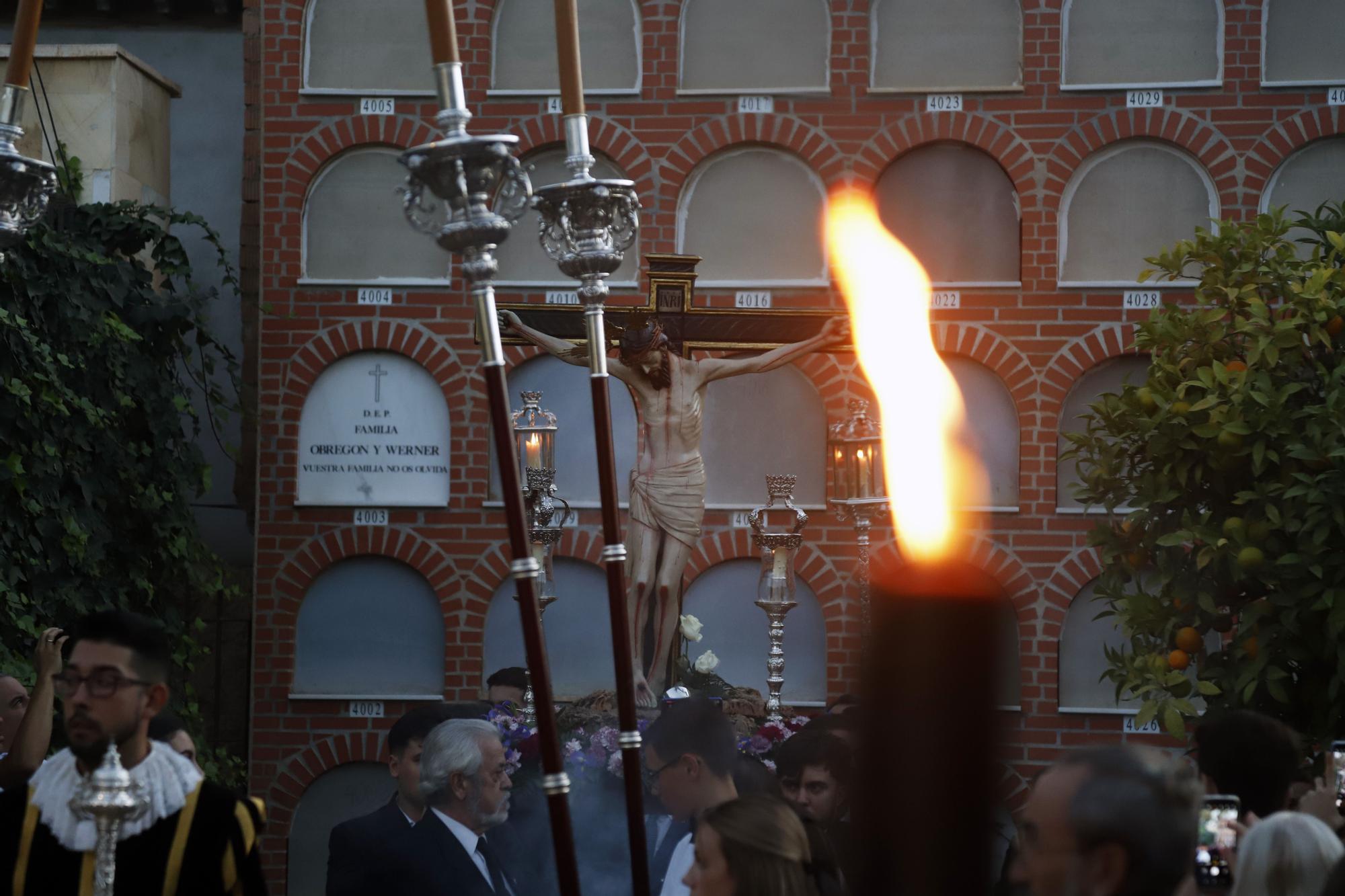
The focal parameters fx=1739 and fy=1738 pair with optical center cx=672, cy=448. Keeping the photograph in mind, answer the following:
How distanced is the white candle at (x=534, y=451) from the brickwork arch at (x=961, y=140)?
13.5 ft

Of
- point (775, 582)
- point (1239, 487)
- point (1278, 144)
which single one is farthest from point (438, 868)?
point (1278, 144)

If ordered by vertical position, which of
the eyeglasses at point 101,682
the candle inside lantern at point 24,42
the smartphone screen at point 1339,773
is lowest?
the smartphone screen at point 1339,773

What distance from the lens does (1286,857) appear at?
3.17m

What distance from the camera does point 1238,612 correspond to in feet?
22.5

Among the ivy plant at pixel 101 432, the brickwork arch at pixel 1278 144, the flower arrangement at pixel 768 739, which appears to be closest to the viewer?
the flower arrangement at pixel 768 739

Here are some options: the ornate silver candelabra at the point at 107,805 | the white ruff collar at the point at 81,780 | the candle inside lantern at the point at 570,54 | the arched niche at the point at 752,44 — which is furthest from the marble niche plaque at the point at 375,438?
the ornate silver candelabra at the point at 107,805

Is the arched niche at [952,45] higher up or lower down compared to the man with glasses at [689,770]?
higher up

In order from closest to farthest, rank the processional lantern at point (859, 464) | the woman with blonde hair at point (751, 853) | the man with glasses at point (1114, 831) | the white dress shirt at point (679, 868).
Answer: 1. the man with glasses at point (1114, 831)
2. the woman with blonde hair at point (751, 853)
3. the white dress shirt at point (679, 868)
4. the processional lantern at point (859, 464)

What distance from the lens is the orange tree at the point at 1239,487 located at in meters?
6.32

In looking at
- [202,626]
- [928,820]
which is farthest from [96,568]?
[928,820]

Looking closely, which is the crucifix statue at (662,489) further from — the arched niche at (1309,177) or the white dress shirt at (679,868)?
the arched niche at (1309,177)

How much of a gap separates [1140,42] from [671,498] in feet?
18.2

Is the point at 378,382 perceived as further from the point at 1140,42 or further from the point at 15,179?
the point at 15,179

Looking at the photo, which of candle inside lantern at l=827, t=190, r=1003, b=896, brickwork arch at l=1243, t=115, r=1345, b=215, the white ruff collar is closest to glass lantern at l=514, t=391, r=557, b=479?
the white ruff collar
